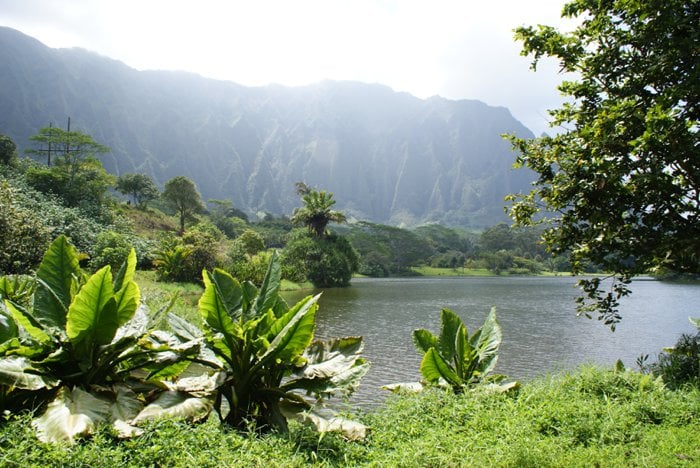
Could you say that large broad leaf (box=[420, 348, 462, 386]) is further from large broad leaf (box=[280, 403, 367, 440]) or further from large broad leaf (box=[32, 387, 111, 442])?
large broad leaf (box=[32, 387, 111, 442])

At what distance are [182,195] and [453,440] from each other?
2176 inches

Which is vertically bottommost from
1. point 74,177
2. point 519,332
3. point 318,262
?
point 318,262

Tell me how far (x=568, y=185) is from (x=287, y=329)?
442 centimetres

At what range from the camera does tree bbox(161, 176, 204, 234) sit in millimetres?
53544

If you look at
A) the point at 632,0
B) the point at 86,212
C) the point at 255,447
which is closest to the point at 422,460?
the point at 255,447

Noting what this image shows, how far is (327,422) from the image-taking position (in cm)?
376

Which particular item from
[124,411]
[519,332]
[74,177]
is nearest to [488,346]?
[124,411]

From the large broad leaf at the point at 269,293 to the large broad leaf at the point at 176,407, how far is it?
1.11 metres

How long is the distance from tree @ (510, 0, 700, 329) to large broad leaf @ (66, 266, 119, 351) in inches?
209

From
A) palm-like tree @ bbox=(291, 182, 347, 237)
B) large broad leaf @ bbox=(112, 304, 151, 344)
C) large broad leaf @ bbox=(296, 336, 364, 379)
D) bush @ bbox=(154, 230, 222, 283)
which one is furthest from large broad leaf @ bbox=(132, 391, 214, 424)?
palm-like tree @ bbox=(291, 182, 347, 237)

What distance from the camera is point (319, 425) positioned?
373 cm

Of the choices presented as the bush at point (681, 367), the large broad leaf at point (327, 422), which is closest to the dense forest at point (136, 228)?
the large broad leaf at point (327, 422)

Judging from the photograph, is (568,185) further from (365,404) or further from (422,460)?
(365,404)

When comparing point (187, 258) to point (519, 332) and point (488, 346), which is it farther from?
point (488, 346)
